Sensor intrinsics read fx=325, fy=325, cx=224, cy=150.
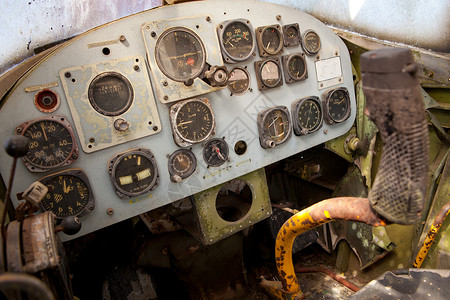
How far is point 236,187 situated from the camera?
2596mm

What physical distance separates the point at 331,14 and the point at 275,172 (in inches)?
52.7

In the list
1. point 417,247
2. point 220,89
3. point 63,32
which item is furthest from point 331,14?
point 63,32

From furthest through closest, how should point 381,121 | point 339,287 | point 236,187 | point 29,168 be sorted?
point 236,187, point 339,287, point 29,168, point 381,121

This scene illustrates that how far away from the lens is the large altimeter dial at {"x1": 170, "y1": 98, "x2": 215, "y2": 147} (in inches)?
64.5

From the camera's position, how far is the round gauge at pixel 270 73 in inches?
73.6

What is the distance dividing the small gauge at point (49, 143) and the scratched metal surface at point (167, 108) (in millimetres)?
35

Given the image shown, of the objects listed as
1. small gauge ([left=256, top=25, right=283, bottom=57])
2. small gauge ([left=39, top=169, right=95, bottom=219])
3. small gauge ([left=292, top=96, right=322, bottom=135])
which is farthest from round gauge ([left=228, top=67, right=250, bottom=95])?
small gauge ([left=39, top=169, right=95, bottom=219])

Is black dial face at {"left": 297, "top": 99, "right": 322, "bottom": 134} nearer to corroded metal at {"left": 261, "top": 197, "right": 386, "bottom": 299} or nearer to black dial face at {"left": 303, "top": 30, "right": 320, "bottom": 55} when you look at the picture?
black dial face at {"left": 303, "top": 30, "right": 320, "bottom": 55}

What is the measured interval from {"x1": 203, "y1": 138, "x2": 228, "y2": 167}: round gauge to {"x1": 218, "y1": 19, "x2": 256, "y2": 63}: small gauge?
0.45 metres

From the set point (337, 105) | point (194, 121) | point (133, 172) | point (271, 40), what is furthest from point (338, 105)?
point (133, 172)

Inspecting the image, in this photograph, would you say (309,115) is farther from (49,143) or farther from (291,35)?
(49,143)

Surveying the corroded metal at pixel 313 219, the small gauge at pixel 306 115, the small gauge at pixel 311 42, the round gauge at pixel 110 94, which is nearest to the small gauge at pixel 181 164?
the round gauge at pixel 110 94

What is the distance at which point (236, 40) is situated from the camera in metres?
1.79

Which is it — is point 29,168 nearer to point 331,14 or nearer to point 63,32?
point 63,32
